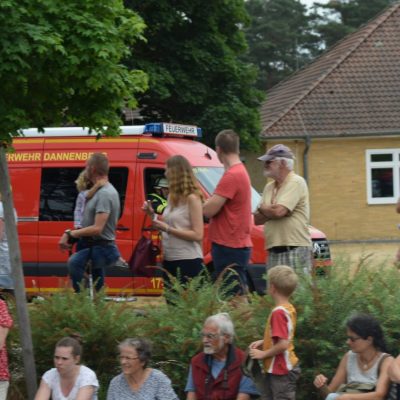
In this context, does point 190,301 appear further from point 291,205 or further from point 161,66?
point 161,66

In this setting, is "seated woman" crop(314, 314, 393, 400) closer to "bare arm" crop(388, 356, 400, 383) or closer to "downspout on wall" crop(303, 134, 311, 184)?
"bare arm" crop(388, 356, 400, 383)

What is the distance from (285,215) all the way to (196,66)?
19.4m

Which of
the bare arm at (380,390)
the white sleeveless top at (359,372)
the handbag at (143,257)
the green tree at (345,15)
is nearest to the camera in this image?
the bare arm at (380,390)

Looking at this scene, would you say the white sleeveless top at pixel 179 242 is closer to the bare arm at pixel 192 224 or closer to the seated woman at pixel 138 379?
the bare arm at pixel 192 224

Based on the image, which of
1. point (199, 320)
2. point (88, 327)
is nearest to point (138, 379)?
point (199, 320)

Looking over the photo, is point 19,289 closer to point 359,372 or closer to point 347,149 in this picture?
point 359,372

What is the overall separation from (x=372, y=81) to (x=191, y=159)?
24606 millimetres

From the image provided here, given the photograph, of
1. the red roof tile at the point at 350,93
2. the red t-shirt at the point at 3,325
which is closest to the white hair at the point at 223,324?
the red t-shirt at the point at 3,325

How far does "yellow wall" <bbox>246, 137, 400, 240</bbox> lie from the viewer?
35.2 metres

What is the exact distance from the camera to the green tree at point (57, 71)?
7.58 metres

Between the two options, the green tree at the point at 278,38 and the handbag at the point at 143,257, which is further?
the green tree at the point at 278,38

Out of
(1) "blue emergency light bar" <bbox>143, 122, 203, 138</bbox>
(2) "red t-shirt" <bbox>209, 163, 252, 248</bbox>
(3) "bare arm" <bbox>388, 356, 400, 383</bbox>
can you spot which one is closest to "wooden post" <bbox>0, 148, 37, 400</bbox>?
(2) "red t-shirt" <bbox>209, 163, 252, 248</bbox>

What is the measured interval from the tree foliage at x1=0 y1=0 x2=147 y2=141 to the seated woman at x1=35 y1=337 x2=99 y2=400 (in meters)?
1.68

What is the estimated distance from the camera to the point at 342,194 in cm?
3538
